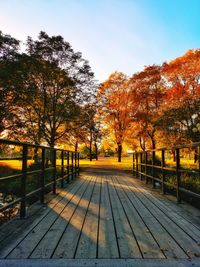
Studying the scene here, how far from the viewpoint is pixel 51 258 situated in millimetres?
2100

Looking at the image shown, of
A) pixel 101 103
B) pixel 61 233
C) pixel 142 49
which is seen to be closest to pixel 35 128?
pixel 101 103

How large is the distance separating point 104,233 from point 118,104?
21241 mm

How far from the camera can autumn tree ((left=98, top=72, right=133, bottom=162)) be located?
2304 centimetres

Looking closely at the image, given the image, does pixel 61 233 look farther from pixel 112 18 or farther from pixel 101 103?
pixel 101 103

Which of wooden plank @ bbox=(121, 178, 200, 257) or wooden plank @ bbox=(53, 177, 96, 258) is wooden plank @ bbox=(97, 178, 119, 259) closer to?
wooden plank @ bbox=(53, 177, 96, 258)

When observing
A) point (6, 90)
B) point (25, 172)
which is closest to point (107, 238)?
point (25, 172)

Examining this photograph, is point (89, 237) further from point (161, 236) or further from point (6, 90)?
point (6, 90)

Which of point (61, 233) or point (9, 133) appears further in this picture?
point (9, 133)

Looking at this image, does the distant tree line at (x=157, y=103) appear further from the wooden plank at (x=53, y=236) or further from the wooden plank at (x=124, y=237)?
the wooden plank at (x=53, y=236)

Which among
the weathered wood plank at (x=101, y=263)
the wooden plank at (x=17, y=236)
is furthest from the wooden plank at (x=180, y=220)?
the wooden plank at (x=17, y=236)

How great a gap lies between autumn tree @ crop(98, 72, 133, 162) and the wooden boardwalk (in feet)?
62.5

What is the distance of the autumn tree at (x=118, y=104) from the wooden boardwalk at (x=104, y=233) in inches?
750

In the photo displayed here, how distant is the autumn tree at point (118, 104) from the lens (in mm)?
23036

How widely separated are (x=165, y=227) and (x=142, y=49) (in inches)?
304
